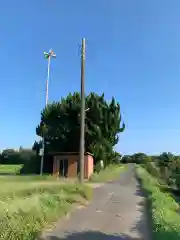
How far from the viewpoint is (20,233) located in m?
7.83

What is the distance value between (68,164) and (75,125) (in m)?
5.28

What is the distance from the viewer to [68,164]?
40.6 m

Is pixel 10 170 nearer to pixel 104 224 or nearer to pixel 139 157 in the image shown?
pixel 104 224

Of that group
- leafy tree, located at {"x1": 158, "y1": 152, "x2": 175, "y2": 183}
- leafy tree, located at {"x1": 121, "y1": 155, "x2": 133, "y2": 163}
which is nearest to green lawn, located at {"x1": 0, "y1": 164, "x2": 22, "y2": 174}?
leafy tree, located at {"x1": 158, "y1": 152, "x2": 175, "y2": 183}

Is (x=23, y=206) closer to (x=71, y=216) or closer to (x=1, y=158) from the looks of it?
(x=71, y=216)

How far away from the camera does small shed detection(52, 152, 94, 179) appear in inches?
1555

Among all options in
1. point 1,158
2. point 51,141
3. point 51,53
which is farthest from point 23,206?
point 1,158

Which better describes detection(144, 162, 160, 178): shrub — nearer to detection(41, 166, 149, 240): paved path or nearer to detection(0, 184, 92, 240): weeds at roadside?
detection(41, 166, 149, 240): paved path

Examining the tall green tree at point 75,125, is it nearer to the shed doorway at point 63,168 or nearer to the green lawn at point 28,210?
the shed doorway at point 63,168

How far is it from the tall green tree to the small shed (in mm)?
2110

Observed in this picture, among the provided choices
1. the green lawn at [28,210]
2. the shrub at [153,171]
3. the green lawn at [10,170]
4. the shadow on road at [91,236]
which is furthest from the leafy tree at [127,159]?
the shadow on road at [91,236]

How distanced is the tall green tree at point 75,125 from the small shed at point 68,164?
211 centimetres

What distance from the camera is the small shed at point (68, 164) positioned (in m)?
39.5

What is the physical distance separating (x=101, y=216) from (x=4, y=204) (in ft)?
16.6
